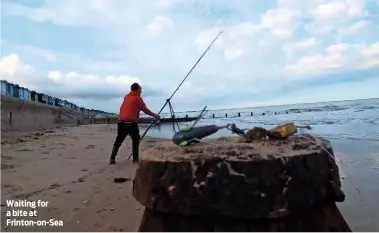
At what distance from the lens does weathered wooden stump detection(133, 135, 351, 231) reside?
6.16ft

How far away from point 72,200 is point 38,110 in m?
22.3

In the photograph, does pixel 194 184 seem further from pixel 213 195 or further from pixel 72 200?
pixel 72 200

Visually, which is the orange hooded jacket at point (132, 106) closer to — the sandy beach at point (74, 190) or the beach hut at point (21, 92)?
the sandy beach at point (74, 190)

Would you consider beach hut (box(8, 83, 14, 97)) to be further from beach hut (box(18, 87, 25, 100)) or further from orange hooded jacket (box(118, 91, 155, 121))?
orange hooded jacket (box(118, 91, 155, 121))

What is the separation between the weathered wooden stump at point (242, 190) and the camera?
6.16ft

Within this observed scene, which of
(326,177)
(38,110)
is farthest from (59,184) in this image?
(38,110)

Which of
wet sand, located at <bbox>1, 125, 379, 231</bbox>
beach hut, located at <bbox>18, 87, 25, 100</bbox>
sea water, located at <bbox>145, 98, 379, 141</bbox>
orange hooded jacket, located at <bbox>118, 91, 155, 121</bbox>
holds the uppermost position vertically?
beach hut, located at <bbox>18, 87, 25, 100</bbox>

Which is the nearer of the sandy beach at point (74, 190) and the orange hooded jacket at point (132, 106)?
the sandy beach at point (74, 190)

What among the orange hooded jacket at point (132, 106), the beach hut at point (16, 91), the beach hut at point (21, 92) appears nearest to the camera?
the orange hooded jacket at point (132, 106)

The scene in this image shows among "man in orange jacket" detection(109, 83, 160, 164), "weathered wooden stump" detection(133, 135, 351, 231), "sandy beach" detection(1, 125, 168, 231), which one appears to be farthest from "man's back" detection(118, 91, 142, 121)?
"weathered wooden stump" detection(133, 135, 351, 231)

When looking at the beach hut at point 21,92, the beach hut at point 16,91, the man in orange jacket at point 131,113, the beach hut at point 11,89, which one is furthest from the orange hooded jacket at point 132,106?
the beach hut at point 21,92

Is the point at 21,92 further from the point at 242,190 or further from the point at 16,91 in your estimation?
the point at 242,190

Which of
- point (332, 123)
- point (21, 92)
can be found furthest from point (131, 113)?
point (21, 92)

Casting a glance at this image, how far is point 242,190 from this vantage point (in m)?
1.87
